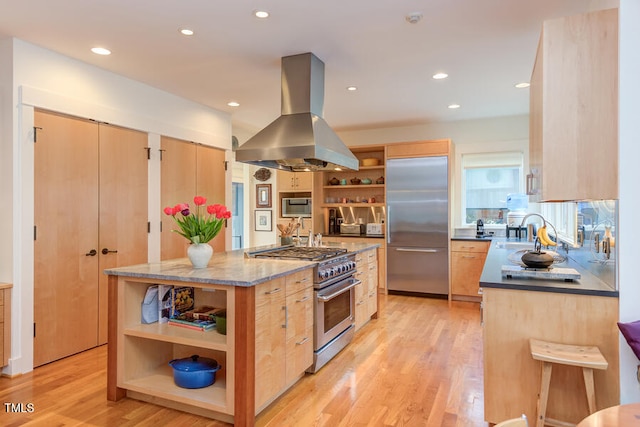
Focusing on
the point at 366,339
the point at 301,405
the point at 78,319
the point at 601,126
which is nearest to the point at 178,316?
the point at 301,405

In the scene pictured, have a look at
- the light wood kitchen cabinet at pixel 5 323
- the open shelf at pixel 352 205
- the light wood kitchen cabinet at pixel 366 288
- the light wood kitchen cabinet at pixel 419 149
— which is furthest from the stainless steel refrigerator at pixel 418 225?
the light wood kitchen cabinet at pixel 5 323

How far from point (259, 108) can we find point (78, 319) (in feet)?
10.3

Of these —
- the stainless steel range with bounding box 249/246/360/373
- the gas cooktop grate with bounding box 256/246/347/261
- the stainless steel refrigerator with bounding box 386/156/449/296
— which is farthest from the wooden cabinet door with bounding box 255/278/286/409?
the stainless steel refrigerator with bounding box 386/156/449/296

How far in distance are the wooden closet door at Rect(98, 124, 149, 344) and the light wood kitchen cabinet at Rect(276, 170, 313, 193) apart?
10.4 ft

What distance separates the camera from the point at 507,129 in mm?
5688

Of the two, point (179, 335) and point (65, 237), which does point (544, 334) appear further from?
point (65, 237)

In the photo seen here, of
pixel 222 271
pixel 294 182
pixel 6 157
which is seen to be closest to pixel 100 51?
pixel 6 157

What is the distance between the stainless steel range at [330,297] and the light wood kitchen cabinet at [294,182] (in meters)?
3.17

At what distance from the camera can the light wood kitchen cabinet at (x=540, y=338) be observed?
1976 millimetres

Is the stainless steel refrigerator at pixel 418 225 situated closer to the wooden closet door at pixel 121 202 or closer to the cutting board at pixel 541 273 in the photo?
the cutting board at pixel 541 273

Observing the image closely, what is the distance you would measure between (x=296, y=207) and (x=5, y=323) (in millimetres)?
4575

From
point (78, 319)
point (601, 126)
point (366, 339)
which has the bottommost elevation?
point (366, 339)

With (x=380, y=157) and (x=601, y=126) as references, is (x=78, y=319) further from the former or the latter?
(x=380, y=157)

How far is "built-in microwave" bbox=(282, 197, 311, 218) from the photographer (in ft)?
22.7
